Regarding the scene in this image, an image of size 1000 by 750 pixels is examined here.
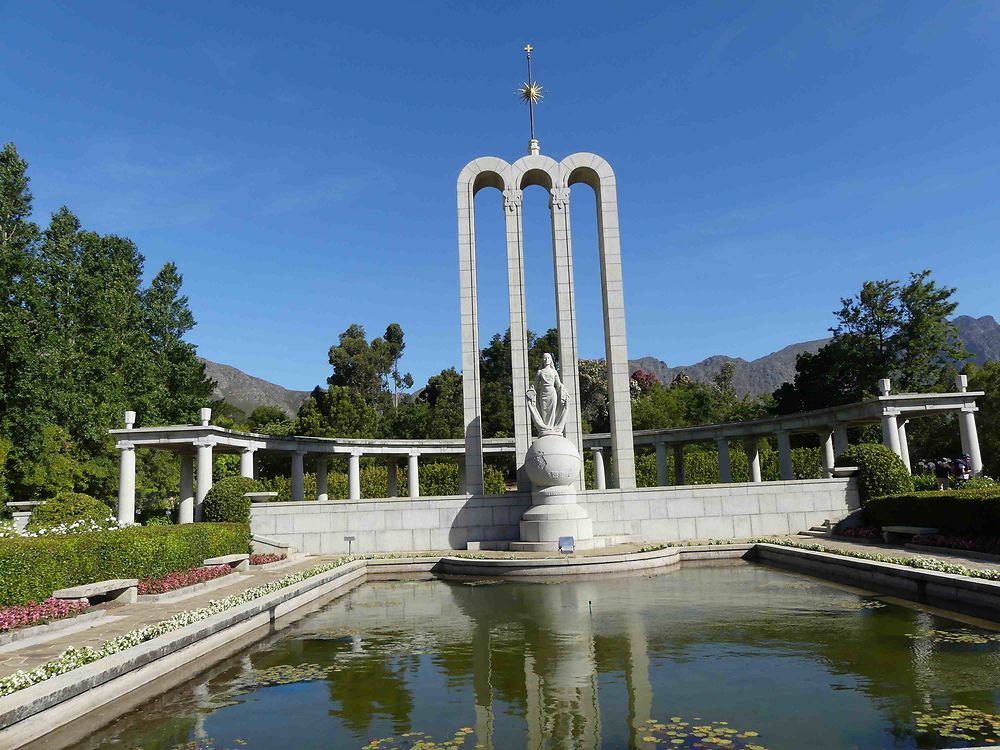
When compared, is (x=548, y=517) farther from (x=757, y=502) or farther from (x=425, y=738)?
(x=425, y=738)

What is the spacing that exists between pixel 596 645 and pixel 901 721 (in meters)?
3.76

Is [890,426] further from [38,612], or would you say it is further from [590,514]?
[38,612]

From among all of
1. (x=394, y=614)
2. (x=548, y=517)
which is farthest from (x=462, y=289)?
(x=394, y=614)

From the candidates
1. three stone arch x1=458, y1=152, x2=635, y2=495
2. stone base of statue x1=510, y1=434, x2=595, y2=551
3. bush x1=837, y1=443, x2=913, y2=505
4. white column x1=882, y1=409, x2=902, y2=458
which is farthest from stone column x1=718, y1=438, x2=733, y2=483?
stone base of statue x1=510, y1=434, x2=595, y2=551

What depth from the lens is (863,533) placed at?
20.7 metres

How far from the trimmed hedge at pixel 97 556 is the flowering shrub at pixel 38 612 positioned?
214 mm

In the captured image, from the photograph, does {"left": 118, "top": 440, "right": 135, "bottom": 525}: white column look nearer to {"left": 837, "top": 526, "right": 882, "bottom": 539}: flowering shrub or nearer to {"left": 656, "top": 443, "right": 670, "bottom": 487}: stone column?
{"left": 837, "top": 526, "right": 882, "bottom": 539}: flowering shrub

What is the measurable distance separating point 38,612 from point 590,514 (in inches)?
630

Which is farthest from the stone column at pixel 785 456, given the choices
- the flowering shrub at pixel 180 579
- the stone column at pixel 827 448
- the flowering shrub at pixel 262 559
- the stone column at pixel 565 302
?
the flowering shrub at pixel 180 579

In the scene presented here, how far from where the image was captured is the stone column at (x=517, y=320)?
24562 millimetres

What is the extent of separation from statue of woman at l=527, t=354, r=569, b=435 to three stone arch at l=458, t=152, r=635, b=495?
2.16m

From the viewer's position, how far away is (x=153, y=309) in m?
40.2

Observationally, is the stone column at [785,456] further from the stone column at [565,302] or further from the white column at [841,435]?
the stone column at [565,302]

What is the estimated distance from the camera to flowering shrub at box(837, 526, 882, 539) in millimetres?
20422
